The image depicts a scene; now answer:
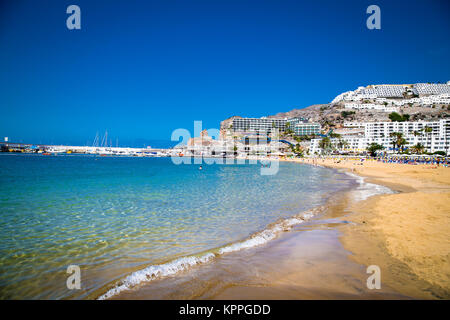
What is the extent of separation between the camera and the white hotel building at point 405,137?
83938 millimetres

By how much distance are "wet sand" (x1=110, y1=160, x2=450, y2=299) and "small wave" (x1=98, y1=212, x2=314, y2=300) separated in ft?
0.59

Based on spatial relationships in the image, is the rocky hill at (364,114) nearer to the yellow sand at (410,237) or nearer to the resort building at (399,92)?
the resort building at (399,92)

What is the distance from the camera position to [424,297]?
3602 millimetres

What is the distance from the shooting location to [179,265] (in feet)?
16.5

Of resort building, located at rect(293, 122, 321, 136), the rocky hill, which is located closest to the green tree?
the rocky hill

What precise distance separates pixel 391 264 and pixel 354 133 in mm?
131824

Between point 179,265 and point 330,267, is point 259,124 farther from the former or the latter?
point 179,265

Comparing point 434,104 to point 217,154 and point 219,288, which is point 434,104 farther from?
point 219,288

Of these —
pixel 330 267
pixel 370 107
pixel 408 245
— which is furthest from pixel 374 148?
pixel 330 267

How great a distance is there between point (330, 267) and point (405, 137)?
116 meters

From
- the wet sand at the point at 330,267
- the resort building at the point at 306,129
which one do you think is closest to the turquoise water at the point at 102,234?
the wet sand at the point at 330,267
